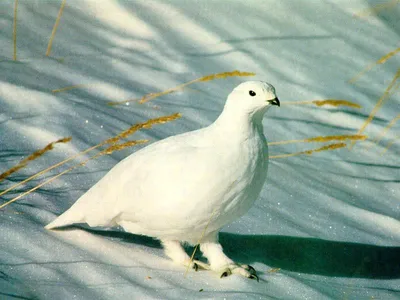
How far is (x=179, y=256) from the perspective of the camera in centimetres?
264

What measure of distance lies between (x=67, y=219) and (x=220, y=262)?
56cm

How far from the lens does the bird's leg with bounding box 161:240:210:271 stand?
2.64 metres

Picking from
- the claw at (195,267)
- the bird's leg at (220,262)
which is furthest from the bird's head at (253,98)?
the claw at (195,267)

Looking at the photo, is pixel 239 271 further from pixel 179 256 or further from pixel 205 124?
pixel 205 124

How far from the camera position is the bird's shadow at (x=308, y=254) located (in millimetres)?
2838

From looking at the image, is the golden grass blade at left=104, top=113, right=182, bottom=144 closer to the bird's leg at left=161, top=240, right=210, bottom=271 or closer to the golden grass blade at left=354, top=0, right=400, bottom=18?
the bird's leg at left=161, top=240, right=210, bottom=271

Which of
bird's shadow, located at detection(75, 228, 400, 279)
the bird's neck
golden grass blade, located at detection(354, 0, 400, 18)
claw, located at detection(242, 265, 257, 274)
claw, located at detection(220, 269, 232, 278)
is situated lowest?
claw, located at detection(220, 269, 232, 278)

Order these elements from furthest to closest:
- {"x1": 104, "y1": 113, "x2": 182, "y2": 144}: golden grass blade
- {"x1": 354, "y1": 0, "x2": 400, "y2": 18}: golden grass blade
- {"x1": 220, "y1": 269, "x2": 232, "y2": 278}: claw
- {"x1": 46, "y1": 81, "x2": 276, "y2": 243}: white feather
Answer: {"x1": 354, "y1": 0, "x2": 400, "y2": 18}: golden grass blade, {"x1": 220, "y1": 269, "x2": 232, "y2": 278}: claw, {"x1": 46, "y1": 81, "x2": 276, "y2": 243}: white feather, {"x1": 104, "y1": 113, "x2": 182, "y2": 144}: golden grass blade

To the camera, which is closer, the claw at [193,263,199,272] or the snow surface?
the snow surface

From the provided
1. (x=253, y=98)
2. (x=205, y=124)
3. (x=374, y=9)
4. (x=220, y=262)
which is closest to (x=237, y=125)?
(x=253, y=98)

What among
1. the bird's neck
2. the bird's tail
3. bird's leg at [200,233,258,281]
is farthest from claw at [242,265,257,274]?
the bird's tail

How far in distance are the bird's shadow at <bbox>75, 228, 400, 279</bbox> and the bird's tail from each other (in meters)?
0.15

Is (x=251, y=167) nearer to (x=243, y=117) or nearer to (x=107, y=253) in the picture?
(x=243, y=117)

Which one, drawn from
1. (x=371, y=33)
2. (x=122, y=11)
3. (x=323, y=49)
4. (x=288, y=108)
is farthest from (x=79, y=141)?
(x=371, y=33)
